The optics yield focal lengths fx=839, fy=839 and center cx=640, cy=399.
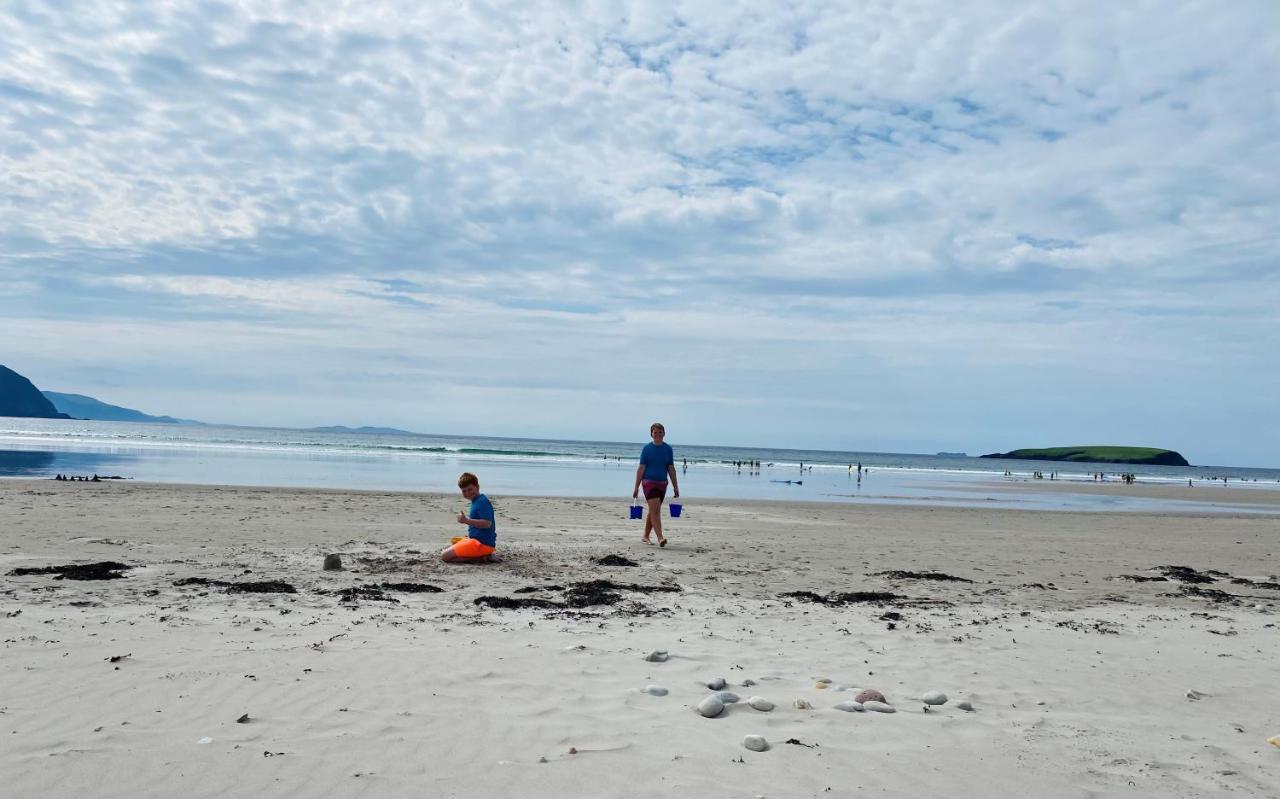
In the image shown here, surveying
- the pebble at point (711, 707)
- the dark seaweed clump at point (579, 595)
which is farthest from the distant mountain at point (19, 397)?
the pebble at point (711, 707)

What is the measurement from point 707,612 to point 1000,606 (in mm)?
3571

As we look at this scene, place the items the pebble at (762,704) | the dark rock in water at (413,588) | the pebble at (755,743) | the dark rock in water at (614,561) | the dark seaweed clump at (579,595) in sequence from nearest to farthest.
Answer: the pebble at (755,743) < the pebble at (762,704) < the dark seaweed clump at (579,595) < the dark rock in water at (413,588) < the dark rock in water at (614,561)

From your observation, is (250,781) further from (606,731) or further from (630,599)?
(630,599)

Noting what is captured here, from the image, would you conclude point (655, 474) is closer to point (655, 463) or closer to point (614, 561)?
point (655, 463)

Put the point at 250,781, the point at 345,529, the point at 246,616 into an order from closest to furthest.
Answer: the point at 250,781, the point at 246,616, the point at 345,529

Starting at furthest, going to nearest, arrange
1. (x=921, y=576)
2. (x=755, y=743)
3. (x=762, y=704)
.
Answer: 1. (x=921, y=576)
2. (x=762, y=704)
3. (x=755, y=743)

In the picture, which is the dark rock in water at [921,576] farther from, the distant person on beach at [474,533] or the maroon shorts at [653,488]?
the distant person on beach at [474,533]

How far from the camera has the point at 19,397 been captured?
18662cm

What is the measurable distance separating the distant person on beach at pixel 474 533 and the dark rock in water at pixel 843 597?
13.4 feet

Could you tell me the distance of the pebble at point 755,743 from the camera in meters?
4.87

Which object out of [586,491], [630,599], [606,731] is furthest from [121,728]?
[586,491]

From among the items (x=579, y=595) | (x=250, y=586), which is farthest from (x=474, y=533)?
(x=250, y=586)

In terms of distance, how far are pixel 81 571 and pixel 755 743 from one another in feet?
27.5

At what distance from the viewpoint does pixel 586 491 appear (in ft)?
105
